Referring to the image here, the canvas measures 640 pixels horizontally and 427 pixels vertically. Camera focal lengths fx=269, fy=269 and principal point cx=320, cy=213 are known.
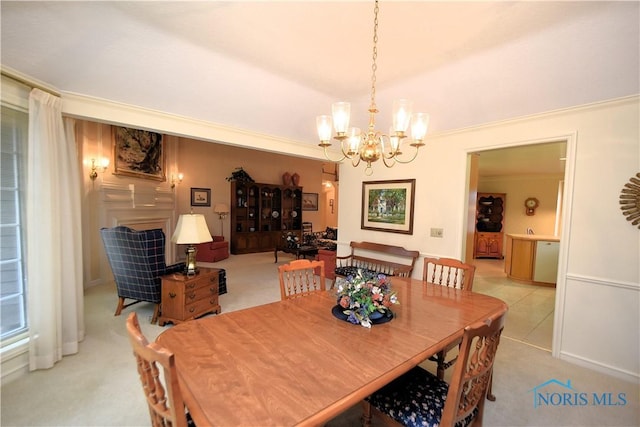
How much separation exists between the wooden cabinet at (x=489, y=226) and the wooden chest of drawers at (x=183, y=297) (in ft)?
24.1

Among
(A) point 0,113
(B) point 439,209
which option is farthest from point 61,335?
(B) point 439,209

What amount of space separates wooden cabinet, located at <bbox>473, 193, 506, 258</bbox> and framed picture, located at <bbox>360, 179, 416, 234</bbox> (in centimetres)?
487

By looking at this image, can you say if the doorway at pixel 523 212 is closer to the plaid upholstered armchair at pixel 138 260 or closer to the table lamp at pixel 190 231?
the table lamp at pixel 190 231

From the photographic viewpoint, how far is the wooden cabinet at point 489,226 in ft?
25.3

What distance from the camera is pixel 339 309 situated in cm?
176

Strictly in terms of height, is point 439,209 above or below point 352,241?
above

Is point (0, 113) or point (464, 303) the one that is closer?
point (464, 303)

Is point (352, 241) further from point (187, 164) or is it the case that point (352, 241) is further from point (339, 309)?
point (187, 164)

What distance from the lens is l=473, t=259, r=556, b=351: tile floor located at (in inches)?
123

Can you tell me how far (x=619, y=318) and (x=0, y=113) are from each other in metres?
5.53

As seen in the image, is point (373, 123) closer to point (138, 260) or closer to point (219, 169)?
point (138, 260)

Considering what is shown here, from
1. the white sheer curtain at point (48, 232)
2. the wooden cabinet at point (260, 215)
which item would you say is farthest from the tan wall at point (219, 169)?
the white sheer curtain at point (48, 232)

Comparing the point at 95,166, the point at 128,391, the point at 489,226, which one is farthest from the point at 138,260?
the point at 489,226

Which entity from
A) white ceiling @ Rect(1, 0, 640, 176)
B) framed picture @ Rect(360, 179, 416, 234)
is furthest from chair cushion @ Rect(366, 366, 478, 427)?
framed picture @ Rect(360, 179, 416, 234)
